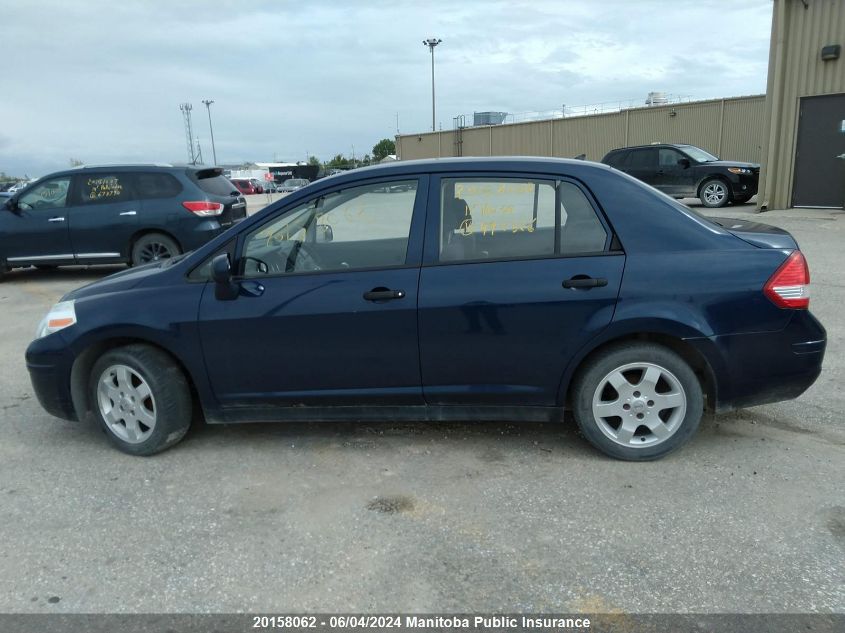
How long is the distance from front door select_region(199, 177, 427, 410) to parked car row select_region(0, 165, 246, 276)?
19.7ft

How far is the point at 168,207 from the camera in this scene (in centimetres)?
936

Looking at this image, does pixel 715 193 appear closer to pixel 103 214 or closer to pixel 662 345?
pixel 103 214

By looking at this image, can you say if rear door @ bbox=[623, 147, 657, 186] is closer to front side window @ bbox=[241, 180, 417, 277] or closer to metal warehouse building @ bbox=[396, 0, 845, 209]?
metal warehouse building @ bbox=[396, 0, 845, 209]

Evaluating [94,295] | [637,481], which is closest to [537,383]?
[637,481]

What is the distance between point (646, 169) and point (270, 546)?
1630 cm

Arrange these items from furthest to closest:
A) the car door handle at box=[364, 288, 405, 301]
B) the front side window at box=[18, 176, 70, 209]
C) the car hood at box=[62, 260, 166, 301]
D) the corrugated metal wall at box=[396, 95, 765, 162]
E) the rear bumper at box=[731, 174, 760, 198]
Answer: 1. the corrugated metal wall at box=[396, 95, 765, 162]
2. the rear bumper at box=[731, 174, 760, 198]
3. the front side window at box=[18, 176, 70, 209]
4. the car hood at box=[62, 260, 166, 301]
5. the car door handle at box=[364, 288, 405, 301]

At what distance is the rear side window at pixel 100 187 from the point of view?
9523mm

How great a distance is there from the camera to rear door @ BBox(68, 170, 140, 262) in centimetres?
946

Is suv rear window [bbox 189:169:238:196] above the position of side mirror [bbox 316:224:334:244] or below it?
above

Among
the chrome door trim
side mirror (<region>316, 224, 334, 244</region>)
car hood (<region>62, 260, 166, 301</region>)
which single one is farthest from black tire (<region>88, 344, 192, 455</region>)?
the chrome door trim

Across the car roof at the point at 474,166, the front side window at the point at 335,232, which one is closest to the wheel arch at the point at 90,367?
the front side window at the point at 335,232

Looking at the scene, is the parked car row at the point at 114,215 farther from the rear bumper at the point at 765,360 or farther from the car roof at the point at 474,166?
the rear bumper at the point at 765,360

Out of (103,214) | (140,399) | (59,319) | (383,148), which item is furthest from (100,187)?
(383,148)

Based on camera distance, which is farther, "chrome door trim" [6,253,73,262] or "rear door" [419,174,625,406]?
"chrome door trim" [6,253,73,262]
